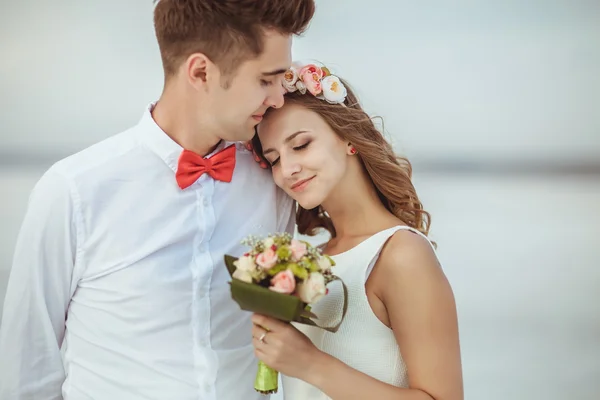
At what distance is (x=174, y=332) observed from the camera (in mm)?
2260

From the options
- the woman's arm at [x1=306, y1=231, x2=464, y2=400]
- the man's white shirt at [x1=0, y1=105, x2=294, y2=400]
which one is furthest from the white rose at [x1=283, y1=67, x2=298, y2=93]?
the woman's arm at [x1=306, y1=231, x2=464, y2=400]

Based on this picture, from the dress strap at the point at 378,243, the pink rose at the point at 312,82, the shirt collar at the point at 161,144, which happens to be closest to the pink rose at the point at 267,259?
the dress strap at the point at 378,243

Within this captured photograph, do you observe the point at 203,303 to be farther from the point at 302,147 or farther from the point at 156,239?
the point at 302,147

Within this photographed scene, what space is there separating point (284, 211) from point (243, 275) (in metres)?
0.74

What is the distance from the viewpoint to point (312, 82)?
2.33 metres

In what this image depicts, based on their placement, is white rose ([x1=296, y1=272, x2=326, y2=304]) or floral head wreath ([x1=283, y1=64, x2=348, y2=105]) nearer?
white rose ([x1=296, y1=272, x2=326, y2=304])

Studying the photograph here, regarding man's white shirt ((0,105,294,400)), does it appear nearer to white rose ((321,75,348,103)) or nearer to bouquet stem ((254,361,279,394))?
bouquet stem ((254,361,279,394))

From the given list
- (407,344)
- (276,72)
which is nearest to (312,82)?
(276,72)

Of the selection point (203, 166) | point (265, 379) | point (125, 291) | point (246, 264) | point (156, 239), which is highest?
point (203, 166)

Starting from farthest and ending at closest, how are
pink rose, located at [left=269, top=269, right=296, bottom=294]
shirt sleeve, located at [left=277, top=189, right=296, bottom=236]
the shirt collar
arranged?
shirt sleeve, located at [left=277, top=189, right=296, bottom=236], the shirt collar, pink rose, located at [left=269, top=269, right=296, bottom=294]

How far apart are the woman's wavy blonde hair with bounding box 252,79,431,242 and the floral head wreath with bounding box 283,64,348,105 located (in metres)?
0.02

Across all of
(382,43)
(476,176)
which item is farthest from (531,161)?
(382,43)

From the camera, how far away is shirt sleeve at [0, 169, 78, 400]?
7.02 ft

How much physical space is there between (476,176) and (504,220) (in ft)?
1.20
